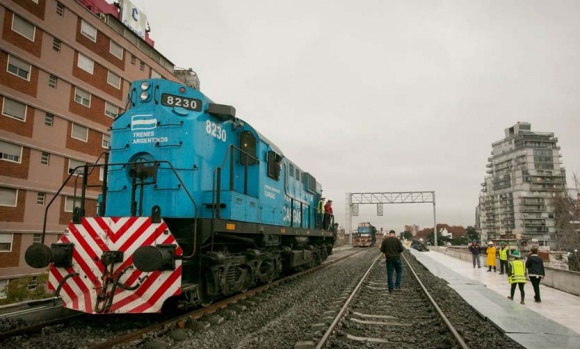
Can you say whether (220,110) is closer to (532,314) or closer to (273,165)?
(273,165)

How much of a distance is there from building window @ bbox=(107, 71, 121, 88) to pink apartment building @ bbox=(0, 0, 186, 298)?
0.02 meters

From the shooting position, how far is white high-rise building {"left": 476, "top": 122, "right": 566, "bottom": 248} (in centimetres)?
10831

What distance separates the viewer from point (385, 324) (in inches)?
264

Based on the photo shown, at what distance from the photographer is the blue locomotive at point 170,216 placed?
577 cm

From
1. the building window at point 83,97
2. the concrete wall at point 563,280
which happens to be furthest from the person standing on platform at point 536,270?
the building window at point 83,97

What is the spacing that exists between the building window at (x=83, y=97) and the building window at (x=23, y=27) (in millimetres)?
4422

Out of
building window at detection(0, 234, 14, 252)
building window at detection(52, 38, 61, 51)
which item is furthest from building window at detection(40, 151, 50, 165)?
building window at detection(52, 38, 61, 51)

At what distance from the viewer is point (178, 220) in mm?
6652

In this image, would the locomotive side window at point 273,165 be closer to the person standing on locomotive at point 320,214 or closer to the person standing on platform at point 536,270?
the person standing on locomotive at point 320,214

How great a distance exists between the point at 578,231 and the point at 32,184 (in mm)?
33092

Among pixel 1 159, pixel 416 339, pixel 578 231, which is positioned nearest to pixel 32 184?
pixel 1 159

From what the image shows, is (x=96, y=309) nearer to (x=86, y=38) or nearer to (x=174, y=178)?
(x=174, y=178)

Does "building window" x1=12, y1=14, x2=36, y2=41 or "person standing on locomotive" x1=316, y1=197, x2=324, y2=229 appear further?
"building window" x1=12, y1=14, x2=36, y2=41

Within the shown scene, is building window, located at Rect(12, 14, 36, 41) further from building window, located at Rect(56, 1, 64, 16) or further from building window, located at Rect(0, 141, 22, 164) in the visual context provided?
building window, located at Rect(0, 141, 22, 164)
